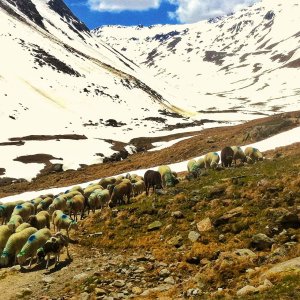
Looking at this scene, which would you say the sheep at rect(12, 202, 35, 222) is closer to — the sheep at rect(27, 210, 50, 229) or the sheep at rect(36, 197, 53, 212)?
the sheep at rect(36, 197, 53, 212)

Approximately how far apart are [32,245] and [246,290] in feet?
34.6

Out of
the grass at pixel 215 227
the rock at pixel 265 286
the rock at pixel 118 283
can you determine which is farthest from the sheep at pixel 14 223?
the rock at pixel 265 286

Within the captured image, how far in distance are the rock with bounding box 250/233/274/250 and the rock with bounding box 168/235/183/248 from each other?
3229 mm

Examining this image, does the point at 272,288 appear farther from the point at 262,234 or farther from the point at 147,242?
the point at 147,242

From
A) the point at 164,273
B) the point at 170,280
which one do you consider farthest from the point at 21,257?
the point at 170,280

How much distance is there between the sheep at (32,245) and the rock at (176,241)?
230 inches

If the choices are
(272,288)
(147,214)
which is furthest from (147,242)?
(272,288)

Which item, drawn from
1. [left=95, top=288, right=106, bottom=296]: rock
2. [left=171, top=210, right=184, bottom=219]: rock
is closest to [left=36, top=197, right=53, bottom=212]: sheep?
[left=171, top=210, right=184, bottom=219]: rock

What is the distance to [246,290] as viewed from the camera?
12016 mm

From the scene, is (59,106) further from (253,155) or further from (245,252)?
(245,252)

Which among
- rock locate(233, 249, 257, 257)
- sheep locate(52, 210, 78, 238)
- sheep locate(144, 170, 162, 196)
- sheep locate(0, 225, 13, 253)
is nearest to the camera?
rock locate(233, 249, 257, 257)

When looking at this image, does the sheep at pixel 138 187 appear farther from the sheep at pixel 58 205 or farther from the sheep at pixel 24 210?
the sheep at pixel 24 210

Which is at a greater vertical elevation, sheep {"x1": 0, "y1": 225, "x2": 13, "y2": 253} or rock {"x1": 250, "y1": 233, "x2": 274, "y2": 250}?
sheep {"x1": 0, "y1": 225, "x2": 13, "y2": 253}

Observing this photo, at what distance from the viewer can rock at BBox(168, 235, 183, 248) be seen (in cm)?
1794
